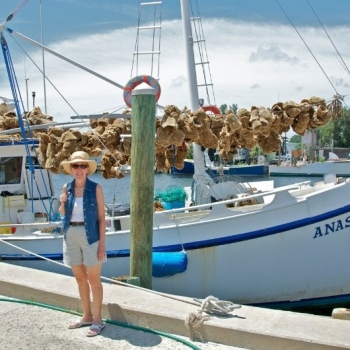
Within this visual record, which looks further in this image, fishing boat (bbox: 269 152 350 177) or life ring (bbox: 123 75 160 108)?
fishing boat (bbox: 269 152 350 177)

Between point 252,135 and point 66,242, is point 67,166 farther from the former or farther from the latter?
point 252,135

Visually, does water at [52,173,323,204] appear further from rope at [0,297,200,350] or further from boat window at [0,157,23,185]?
rope at [0,297,200,350]

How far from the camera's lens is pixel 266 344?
13.5 ft

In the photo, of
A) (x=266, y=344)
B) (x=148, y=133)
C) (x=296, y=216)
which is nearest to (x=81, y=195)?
(x=148, y=133)

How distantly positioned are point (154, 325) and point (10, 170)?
7.05 metres

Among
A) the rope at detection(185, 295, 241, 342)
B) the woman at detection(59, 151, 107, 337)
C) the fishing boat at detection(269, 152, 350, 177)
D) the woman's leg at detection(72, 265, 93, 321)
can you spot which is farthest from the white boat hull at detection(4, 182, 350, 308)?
the fishing boat at detection(269, 152, 350, 177)

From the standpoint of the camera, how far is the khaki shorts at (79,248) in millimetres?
4488

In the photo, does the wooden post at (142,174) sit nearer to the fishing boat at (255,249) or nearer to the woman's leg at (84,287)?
the woman's leg at (84,287)

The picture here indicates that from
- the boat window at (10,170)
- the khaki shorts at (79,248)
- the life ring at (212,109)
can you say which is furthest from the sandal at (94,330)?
the boat window at (10,170)

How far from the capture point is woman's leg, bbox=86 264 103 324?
14.9 feet

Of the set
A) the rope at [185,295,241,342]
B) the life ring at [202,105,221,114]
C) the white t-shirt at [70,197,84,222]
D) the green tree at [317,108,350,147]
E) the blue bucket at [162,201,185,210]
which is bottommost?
the rope at [185,295,241,342]

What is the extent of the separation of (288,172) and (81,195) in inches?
2031

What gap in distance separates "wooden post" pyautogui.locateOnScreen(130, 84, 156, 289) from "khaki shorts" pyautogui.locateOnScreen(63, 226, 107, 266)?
111 cm

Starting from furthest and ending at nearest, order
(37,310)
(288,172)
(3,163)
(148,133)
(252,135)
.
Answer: (288,172) → (3,163) → (252,135) → (148,133) → (37,310)
